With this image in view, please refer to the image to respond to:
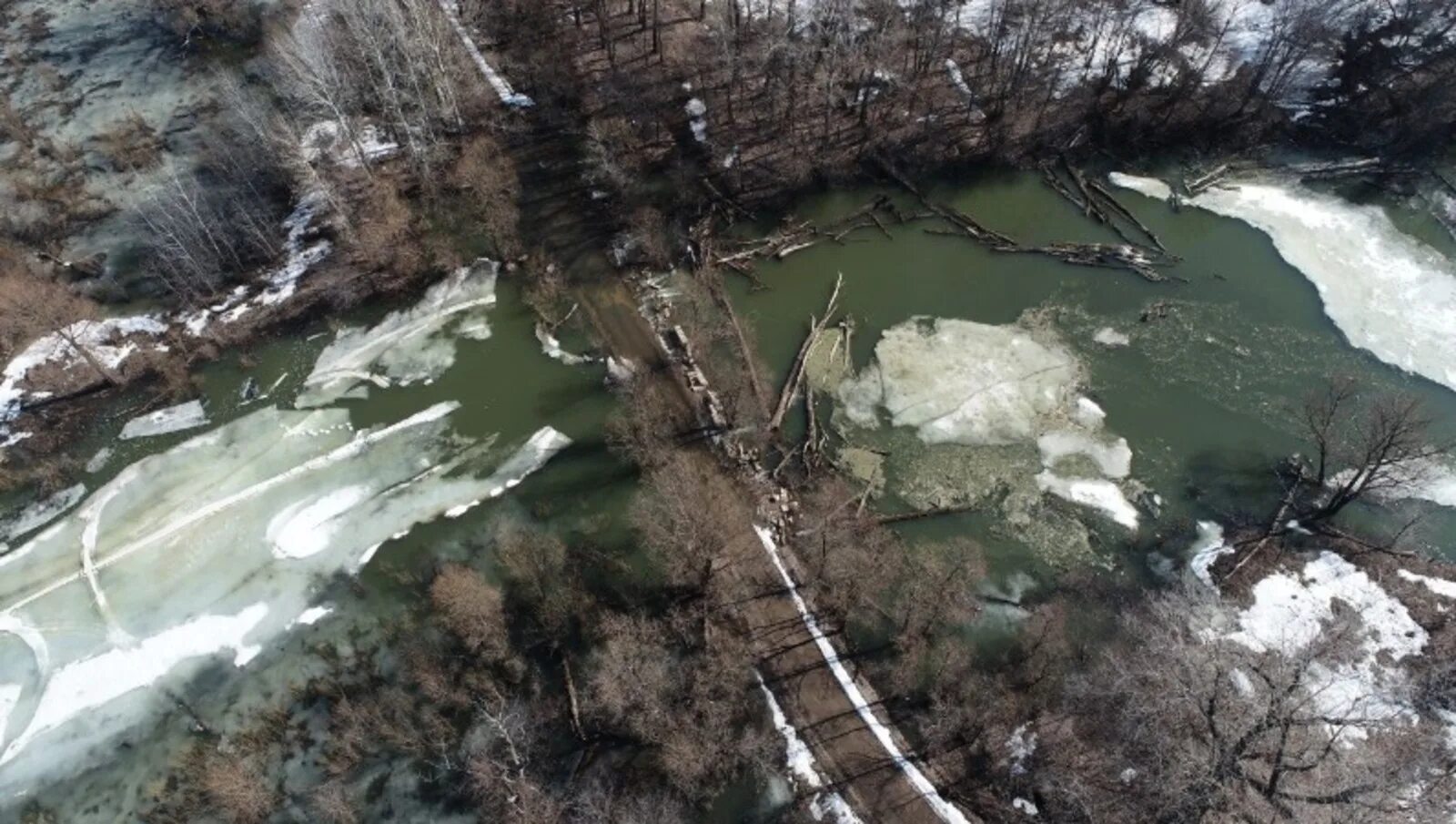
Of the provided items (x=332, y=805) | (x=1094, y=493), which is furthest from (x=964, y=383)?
(x=332, y=805)

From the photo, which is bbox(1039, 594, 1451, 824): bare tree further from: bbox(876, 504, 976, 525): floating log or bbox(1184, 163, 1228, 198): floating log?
bbox(1184, 163, 1228, 198): floating log

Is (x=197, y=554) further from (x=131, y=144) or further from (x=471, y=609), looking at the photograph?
(x=131, y=144)

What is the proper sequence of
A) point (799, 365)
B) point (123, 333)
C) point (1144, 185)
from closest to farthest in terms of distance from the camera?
point (799, 365), point (123, 333), point (1144, 185)

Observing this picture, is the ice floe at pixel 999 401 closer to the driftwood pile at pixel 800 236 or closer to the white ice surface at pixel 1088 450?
the white ice surface at pixel 1088 450

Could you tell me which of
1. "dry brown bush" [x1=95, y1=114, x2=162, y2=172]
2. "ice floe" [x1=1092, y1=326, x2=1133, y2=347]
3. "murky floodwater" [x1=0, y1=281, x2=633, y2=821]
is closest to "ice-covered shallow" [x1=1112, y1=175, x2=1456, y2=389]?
"ice floe" [x1=1092, y1=326, x2=1133, y2=347]

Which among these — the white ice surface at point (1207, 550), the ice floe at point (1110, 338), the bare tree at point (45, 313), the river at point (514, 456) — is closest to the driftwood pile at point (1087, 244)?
the river at point (514, 456)

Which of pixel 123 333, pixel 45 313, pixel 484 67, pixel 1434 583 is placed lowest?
pixel 1434 583

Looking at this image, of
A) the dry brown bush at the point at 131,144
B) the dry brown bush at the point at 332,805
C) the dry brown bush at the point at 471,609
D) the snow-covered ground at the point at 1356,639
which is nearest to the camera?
the dry brown bush at the point at 332,805
